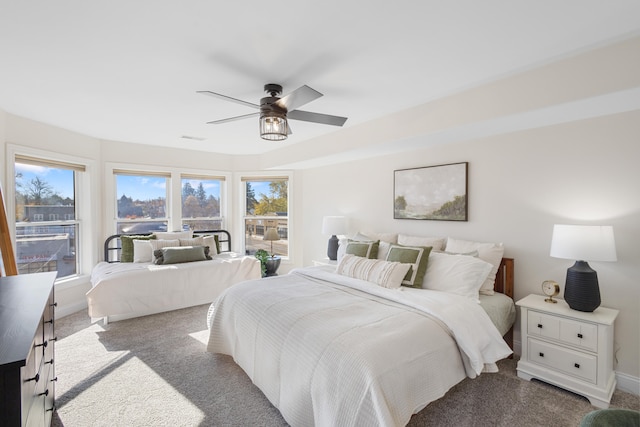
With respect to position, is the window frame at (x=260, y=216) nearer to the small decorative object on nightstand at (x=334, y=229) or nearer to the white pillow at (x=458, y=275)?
the small decorative object on nightstand at (x=334, y=229)

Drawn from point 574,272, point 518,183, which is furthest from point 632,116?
point 574,272

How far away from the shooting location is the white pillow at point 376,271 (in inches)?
112

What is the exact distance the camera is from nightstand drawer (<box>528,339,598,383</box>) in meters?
2.26

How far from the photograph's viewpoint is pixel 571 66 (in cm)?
220

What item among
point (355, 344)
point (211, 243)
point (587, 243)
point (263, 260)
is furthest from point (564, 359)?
point (211, 243)

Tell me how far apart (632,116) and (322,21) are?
2540 mm

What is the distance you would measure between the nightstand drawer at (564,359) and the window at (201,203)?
5.15m

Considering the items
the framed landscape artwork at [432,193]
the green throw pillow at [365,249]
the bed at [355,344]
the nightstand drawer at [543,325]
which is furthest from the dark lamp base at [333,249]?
the nightstand drawer at [543,325]

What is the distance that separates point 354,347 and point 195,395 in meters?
1.45

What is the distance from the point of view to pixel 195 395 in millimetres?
2346

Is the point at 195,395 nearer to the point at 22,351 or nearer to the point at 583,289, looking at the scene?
the point at 22,351

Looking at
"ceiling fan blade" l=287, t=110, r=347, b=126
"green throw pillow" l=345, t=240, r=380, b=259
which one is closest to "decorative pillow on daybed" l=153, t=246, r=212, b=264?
"green throw pillow" l=345, t=240, r=380, b=259

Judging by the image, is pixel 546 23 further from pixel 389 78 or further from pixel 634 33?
pixel 389 78

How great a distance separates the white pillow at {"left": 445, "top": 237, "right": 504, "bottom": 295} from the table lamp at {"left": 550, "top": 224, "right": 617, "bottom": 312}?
53cm
